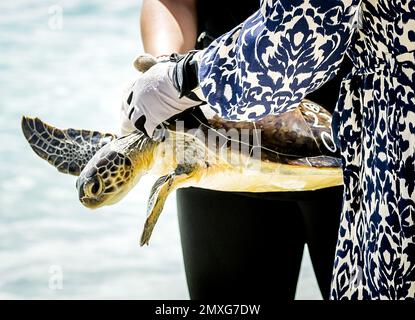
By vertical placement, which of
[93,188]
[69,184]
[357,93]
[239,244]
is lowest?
[69,184]

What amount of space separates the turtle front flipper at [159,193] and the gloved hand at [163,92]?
14 cm

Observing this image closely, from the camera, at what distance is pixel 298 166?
1.68m

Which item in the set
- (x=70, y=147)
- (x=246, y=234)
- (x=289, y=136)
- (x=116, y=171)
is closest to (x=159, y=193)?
(x=116, y=171)

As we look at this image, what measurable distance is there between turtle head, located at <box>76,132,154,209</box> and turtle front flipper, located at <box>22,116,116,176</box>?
25cm

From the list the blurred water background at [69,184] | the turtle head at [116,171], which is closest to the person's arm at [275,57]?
the turtle head at [116,171]

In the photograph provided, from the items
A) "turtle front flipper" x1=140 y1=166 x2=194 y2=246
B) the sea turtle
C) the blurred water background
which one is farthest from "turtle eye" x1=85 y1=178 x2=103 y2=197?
the blurred water background

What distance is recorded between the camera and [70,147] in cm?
202

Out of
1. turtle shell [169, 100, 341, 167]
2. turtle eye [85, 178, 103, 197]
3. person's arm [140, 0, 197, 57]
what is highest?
person's arm [140, 0, 197, 57]

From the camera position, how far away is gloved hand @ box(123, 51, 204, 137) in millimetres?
1255

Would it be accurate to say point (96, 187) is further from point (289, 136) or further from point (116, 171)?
point (289, 136)

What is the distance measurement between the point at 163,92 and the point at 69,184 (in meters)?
4.11

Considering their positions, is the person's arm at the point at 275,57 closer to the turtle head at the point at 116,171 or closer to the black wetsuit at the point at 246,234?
the turtle head at the point at 116,171

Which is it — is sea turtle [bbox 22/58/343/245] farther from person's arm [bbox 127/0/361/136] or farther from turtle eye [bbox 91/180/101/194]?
person's arm [bbox 127/0/361/136]

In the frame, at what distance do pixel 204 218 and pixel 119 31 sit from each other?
556 centimetres
